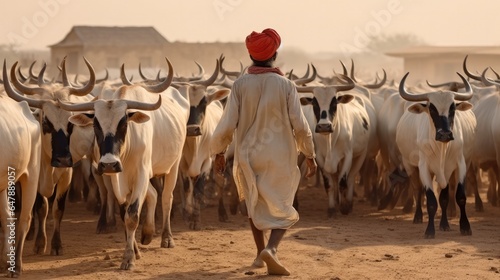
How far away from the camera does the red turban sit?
8.60 metres

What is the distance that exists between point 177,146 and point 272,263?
2672 mm

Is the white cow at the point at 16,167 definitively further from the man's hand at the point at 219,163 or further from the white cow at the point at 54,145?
the man's hand at the point at 219,163

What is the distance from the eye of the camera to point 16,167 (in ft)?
28.2

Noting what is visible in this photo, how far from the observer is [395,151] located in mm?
14773

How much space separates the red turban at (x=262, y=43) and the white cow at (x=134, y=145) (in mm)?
1233

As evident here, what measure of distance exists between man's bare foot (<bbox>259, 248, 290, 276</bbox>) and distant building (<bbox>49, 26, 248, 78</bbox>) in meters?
40.1

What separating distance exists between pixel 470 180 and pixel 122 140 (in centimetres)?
755

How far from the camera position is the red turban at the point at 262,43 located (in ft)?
28.2

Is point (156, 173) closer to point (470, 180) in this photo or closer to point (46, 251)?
point (46, 251)

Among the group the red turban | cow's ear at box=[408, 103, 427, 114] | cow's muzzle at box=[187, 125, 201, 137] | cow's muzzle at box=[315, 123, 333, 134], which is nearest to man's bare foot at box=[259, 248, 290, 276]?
the red turban

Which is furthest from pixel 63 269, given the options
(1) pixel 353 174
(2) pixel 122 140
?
(1) pixel 353 174

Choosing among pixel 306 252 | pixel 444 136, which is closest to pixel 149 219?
pixel 306 252

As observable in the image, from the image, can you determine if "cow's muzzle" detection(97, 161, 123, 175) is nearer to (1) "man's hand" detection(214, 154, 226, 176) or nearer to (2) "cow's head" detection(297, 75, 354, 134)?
(1) "man's hand" detection(214, 154, 226, 176)

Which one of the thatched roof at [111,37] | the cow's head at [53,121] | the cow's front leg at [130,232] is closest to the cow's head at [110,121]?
the cow's head at [53,121]
